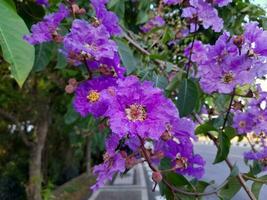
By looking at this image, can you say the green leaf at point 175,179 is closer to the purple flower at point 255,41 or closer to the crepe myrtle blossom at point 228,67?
the crepe myrtle blossom at point 228,67

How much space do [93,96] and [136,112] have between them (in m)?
0.15

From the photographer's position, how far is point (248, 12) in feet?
6.17

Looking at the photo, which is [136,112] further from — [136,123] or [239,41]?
[239,41]

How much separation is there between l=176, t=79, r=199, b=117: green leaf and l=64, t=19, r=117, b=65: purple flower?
0.25m

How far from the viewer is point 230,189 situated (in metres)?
1.13

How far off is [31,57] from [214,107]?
3.13 ft

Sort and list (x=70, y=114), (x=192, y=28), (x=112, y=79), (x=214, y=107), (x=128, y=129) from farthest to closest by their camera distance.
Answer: (x=70, y=114) < (x=214, y=107) < (x=192, y=28) < (x=112, y=79) < (x=128, y=129)

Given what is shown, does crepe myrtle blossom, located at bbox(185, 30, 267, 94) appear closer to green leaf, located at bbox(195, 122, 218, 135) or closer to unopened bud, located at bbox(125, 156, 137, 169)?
green leaf, located at bbox(195, 122, 218, 135)

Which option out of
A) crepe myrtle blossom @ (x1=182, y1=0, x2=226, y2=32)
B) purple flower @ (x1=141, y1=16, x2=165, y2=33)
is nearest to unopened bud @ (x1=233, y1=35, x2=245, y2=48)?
crepe myrtle blossom @ (x1=182, y1=0, x2=226, y2=32)

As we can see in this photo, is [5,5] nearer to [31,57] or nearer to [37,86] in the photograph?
[31,57]

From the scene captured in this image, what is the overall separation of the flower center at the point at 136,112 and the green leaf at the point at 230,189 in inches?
A: 14.1

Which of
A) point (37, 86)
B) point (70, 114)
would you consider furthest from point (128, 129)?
point (37, 86)

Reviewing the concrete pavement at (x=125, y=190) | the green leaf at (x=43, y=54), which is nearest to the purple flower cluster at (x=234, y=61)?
the green leaf at (x=43, y=54)

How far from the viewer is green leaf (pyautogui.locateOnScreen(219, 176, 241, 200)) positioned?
3.67ft
